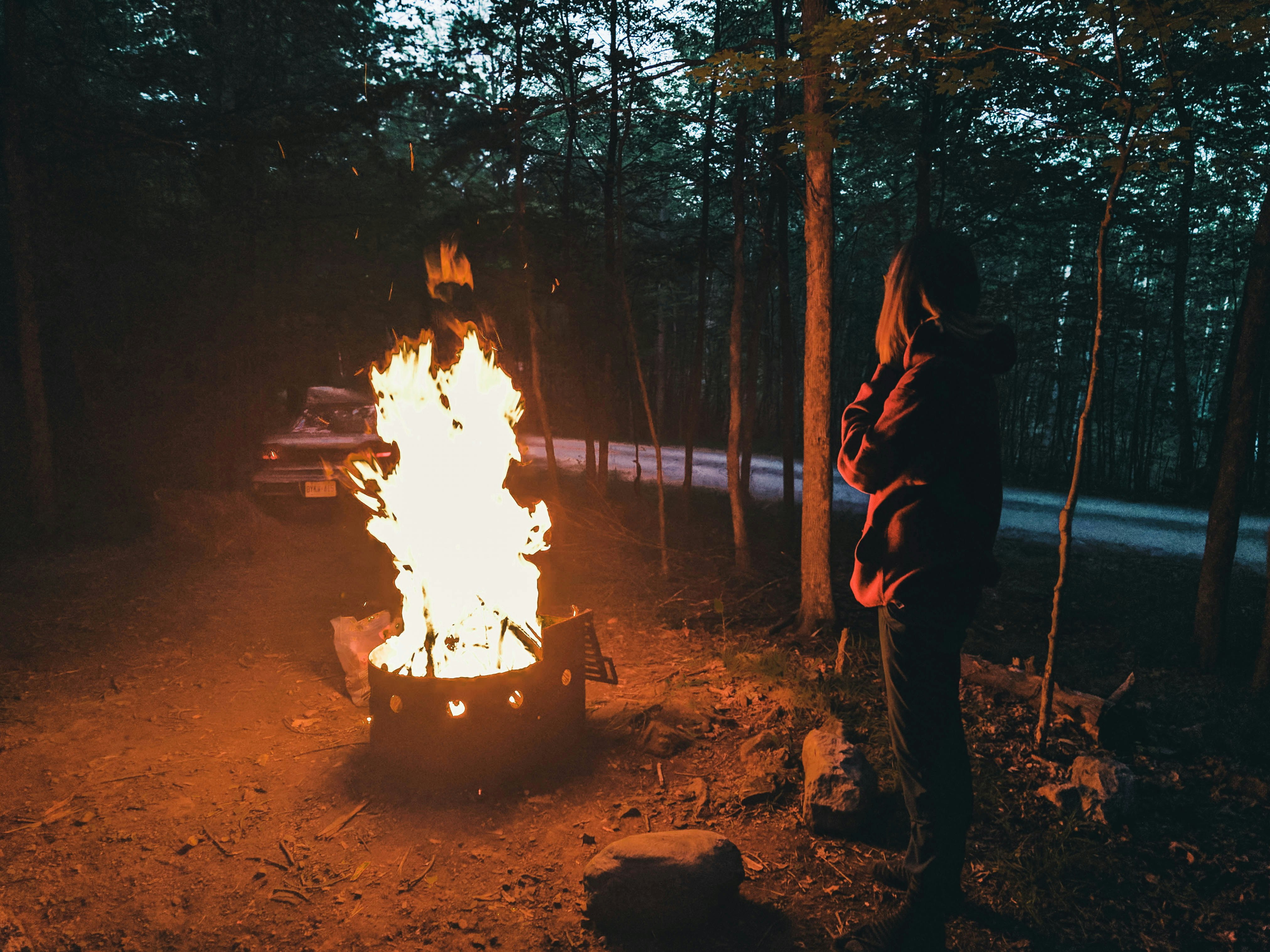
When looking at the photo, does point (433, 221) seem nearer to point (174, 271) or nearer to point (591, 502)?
point (174, 271)

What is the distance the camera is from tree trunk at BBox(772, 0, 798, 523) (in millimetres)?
7312

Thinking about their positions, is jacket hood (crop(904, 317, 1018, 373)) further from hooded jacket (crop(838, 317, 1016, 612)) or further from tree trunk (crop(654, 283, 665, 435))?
tree trunk (crop(654, 283, 665, 435))

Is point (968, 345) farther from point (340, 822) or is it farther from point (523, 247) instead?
point (523, 247)

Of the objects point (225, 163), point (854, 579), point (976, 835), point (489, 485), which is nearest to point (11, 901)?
point (489, 485)

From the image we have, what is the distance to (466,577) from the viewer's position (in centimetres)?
434

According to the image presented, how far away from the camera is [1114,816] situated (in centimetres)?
342

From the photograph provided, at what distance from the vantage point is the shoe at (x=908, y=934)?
2.59 metres

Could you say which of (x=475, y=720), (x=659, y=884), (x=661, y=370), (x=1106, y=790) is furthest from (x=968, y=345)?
(x=661, y=370)

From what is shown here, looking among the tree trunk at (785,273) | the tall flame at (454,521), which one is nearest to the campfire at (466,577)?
the tall flame at (454,521)

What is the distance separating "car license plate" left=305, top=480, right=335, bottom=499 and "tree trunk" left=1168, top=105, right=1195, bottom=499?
1745 centimetres

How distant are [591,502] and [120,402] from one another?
917 cm

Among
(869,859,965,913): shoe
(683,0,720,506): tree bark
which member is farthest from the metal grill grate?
(683,0,720,506): tree bark

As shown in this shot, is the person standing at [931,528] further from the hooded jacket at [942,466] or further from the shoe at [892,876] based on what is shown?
the shoe at [892,876]

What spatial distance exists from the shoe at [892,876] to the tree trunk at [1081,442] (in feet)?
5.32
